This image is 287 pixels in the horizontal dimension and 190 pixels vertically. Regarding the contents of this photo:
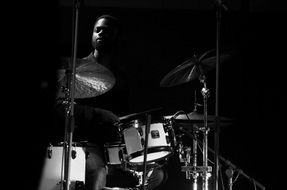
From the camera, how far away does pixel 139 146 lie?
3432 mm

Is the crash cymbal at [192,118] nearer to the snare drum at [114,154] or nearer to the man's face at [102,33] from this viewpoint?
the snare drum at [114,154]

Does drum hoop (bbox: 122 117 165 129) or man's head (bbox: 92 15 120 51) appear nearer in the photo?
drum hoop (bbox: 122 117 165 129)

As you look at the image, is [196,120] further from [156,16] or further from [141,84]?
[156,16]

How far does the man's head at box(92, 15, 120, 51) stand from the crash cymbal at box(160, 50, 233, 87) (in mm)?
649

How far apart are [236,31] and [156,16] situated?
82 centimetres

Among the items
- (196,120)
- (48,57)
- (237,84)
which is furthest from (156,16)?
(48,57)

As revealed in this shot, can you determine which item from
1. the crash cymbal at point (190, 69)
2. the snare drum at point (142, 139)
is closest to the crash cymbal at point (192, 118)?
the snare drum at point (142, 139)

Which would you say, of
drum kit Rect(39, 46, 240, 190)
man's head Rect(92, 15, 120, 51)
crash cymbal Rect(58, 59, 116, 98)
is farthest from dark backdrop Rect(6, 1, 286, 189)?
crash cymbal Rect(58, 59, 116, 98)

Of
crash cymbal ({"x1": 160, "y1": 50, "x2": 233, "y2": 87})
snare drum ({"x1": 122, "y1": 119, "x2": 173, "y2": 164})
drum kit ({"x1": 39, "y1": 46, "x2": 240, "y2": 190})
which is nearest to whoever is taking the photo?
drum kit ({"x1": 39, "y1": 46, "x2": 240, "y2": 190})

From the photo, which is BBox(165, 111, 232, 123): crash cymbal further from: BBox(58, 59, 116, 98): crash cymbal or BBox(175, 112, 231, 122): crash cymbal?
BBox(58, 59, 116, 98): crash cymbal

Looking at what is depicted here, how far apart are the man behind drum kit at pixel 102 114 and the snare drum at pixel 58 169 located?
110mm

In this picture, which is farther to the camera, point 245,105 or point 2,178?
point 245,105

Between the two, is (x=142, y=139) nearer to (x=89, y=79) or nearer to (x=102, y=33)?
(x=89, y=79)

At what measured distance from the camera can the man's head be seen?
3.96 metres
